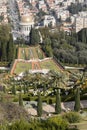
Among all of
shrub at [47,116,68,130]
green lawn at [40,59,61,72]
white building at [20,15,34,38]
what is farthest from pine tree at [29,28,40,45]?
shrub at [47,116,68,130]

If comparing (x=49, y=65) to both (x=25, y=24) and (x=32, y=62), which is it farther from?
(x=25, y=24)

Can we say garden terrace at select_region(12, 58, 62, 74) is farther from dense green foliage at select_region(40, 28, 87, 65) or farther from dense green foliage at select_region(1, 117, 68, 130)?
dense green foliage at select_region(1, 117, 68, 130)

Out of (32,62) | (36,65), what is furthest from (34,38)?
(36,65)

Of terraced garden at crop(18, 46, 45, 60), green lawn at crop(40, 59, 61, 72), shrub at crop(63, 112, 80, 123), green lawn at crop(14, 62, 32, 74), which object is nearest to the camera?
shrub at crop(63, 112, 80, 123)

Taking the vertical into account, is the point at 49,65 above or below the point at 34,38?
above

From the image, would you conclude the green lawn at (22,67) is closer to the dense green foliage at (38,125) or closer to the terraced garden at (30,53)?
the terraced garden at (30,53)

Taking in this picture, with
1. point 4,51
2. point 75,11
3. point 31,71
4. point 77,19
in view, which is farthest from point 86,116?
point 75,11

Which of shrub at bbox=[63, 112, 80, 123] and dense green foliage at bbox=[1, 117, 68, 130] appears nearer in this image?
dense green foliage at bbox=[1, 117, 68, 130]

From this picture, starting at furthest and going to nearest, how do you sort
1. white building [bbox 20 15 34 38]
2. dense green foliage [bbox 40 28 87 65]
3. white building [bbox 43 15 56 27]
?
white building [bbox 43 15 56 27], white building [bbox 20 15 34 38], dense green foliage [bbox 40 28 87 65]

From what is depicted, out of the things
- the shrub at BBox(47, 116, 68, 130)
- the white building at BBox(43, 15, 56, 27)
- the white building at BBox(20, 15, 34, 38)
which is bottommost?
the white building at BBox(43, 15, 56, 27)

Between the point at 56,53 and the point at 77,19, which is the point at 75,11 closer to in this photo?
the point at 77,19

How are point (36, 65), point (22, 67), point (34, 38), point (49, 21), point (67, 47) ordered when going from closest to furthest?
1. point (22, 67)
2. point (36, 65)
3. point (67, 47)
4. point (34, 38)
5. point (49, 21)
